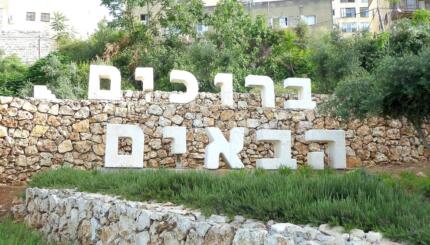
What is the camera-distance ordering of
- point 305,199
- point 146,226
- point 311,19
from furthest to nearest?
point 311,19 → point 146,226 → point 305,199

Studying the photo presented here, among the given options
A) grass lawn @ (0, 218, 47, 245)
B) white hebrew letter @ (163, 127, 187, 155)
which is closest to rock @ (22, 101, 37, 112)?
white hebrew letter @ (163, 127, 187, 155)

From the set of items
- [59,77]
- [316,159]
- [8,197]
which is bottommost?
[8,197]

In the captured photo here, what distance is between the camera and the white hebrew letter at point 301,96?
14.8 meters

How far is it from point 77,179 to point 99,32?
23.8 m

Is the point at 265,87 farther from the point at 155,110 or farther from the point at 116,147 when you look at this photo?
the point at 116,147

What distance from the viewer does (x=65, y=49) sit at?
1238 inches

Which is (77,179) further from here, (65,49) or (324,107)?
(65,49)

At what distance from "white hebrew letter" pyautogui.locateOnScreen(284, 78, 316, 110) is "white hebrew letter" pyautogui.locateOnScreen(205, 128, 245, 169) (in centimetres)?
282

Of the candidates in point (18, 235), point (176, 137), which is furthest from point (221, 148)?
point (18, 235)

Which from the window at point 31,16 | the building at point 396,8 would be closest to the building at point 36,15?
the window at point 31,16

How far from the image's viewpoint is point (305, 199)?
4.62 m

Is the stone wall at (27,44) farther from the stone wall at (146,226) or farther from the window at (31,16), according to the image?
the stone wall at (146,226)

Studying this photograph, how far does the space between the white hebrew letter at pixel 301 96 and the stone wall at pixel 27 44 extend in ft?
90.6

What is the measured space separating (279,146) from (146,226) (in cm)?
758
